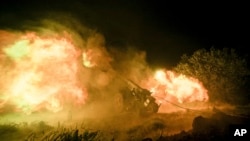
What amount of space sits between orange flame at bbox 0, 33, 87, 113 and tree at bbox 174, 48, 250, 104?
12.3 metres

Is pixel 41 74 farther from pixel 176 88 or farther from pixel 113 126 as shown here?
pixel 176 88

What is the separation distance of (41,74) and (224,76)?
17.0 meters

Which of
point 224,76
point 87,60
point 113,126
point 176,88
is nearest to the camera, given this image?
point 113,126

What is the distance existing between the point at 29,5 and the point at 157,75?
15.7 metres

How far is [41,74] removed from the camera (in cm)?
2552

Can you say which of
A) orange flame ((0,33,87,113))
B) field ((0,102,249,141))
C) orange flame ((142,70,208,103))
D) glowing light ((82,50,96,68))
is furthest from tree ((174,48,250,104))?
orange flame ((0,33,87,113))

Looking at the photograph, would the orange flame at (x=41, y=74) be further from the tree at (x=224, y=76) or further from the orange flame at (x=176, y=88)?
the tree at (x=224, y=76)

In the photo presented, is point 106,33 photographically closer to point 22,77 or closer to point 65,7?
point 65,7

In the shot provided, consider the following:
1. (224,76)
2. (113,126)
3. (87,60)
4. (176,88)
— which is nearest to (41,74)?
(87,60)

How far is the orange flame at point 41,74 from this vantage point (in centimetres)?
2430

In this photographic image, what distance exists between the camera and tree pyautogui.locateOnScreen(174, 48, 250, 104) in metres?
30.5

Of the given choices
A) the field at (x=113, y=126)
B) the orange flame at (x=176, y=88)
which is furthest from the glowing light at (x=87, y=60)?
the orange flame at (x=176, y=88)

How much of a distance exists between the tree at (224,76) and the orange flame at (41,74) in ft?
40.3

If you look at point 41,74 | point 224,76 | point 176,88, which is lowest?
point 41,74
